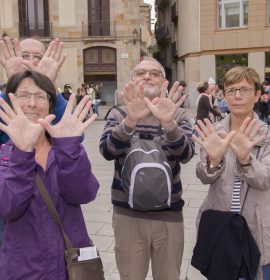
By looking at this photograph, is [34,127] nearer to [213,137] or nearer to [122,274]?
[213,137]

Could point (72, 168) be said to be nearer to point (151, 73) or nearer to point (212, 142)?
point (212, 142)

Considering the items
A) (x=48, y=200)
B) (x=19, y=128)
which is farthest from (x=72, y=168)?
(x=19, y=128)

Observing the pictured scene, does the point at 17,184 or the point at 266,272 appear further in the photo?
the point at 266,272

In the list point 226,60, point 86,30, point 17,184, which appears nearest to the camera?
point 17,184

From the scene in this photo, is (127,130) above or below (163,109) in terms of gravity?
below

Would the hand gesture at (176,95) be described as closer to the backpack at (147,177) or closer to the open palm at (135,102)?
the open palm at (135,102)

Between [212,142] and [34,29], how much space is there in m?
28.1

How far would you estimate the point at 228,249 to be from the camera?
2.48 m

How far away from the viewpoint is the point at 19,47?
2.87m

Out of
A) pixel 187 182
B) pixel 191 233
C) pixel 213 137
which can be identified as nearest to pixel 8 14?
pixel 187 182

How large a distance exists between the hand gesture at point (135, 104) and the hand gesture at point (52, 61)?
0.48 m

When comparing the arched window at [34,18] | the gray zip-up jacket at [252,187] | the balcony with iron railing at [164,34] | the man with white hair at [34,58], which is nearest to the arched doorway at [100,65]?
the arched window at [34,18]

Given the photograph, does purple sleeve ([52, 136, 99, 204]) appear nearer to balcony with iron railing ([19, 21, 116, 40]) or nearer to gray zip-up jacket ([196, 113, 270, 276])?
gray zip-up jacket ([196, 113, 270, 276])

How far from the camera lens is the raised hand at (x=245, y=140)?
7.96ft
